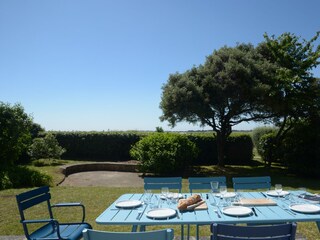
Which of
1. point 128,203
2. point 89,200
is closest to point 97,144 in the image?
point 89,200

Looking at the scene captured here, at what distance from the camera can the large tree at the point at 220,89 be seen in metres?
12.1

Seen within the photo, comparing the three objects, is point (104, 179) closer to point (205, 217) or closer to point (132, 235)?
point (205, 217)

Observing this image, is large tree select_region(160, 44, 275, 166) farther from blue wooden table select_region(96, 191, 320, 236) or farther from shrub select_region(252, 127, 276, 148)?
blue wooden table select_region(96, 191, 320, 236)

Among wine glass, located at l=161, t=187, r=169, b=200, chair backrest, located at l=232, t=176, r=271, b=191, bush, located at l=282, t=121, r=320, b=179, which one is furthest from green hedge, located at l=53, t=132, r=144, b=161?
wine glass, located at l=161, t=187, r=169, b=200

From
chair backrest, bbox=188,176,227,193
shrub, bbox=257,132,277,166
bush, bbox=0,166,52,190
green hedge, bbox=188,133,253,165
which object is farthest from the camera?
green hedge, bbox=188,133,253,165

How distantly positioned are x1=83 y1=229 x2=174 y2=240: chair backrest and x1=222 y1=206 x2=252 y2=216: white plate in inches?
43.6

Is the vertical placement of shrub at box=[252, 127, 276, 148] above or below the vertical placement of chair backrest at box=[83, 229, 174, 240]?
above

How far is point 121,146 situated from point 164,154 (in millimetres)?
6418

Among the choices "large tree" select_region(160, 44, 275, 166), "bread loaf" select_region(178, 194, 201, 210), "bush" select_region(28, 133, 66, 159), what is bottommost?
"bread loaf" select_region(178, 194, 201, 210)

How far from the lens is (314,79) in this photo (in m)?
12.3

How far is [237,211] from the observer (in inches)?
130

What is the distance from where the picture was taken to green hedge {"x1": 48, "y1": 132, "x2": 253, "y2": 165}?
52.4 feet

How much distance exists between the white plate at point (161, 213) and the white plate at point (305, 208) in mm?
1414

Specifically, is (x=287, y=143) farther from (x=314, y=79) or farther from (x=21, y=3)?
(x=21, y=3)
